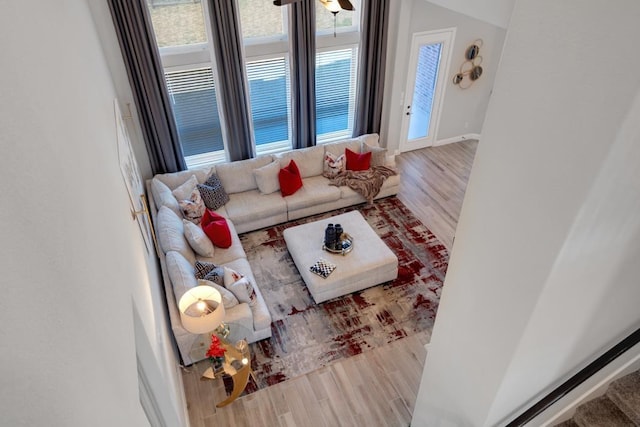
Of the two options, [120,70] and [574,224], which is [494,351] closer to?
[574,224]

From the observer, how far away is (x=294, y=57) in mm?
6254

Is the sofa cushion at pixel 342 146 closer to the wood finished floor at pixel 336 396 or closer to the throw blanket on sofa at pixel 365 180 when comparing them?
the throw blanket on sofa at pixel 365 180

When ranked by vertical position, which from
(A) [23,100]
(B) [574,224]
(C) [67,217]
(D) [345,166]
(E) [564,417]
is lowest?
(D) [345,166]

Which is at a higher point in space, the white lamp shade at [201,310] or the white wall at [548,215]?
the white wall at [548,215]

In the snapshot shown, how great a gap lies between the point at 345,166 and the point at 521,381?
15.3 ft

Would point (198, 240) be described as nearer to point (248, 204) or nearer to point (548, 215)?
point (248, 204)

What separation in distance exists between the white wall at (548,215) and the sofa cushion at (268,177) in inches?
154

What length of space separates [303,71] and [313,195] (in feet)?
6.08

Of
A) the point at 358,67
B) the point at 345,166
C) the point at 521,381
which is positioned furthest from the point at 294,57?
the point at 521,381

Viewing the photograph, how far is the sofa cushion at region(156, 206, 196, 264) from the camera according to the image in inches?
187

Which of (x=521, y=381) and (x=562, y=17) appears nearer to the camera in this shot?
(x=562, y=17)

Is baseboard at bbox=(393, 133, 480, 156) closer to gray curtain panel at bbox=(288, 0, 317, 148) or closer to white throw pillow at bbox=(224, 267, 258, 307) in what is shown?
gray curtain panel at bbox=(288, 0, 317, 148)

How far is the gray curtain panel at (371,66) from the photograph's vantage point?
6.36 metres

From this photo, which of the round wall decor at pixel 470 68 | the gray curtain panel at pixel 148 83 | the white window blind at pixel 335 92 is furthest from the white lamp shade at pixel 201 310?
the round wall decor at pixel 470 68
